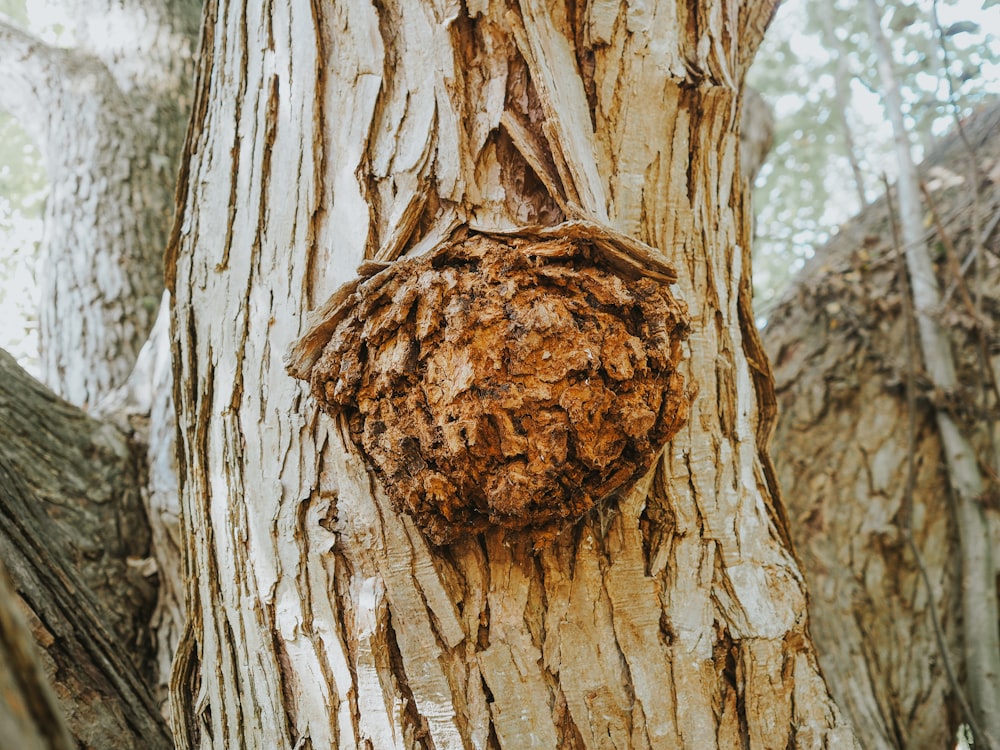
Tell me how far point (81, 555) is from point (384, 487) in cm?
118

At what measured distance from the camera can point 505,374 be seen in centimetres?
114

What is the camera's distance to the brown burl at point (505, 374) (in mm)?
1128

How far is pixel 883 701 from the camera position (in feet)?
7.34

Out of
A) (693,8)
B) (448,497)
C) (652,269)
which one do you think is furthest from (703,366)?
(693,8)

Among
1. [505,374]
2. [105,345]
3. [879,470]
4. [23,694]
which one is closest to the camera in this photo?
[23,694]

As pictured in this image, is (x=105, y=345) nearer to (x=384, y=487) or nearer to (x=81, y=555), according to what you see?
(x=81, y=555)

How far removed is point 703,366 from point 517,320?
1.70 feet

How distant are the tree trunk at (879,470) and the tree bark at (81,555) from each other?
6.37ft

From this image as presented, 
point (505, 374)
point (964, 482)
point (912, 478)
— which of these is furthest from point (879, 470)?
point (505, 374)

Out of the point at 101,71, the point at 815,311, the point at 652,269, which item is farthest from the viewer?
the point at 101,71

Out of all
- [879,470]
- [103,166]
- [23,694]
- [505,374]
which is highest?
[103,166]

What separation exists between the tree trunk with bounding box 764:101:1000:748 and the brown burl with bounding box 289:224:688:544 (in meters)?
1.50

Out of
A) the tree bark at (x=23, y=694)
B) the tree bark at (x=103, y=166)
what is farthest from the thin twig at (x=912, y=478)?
the tree bark at (x=103, y=166)

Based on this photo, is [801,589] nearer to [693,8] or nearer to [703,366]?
[703,366]
